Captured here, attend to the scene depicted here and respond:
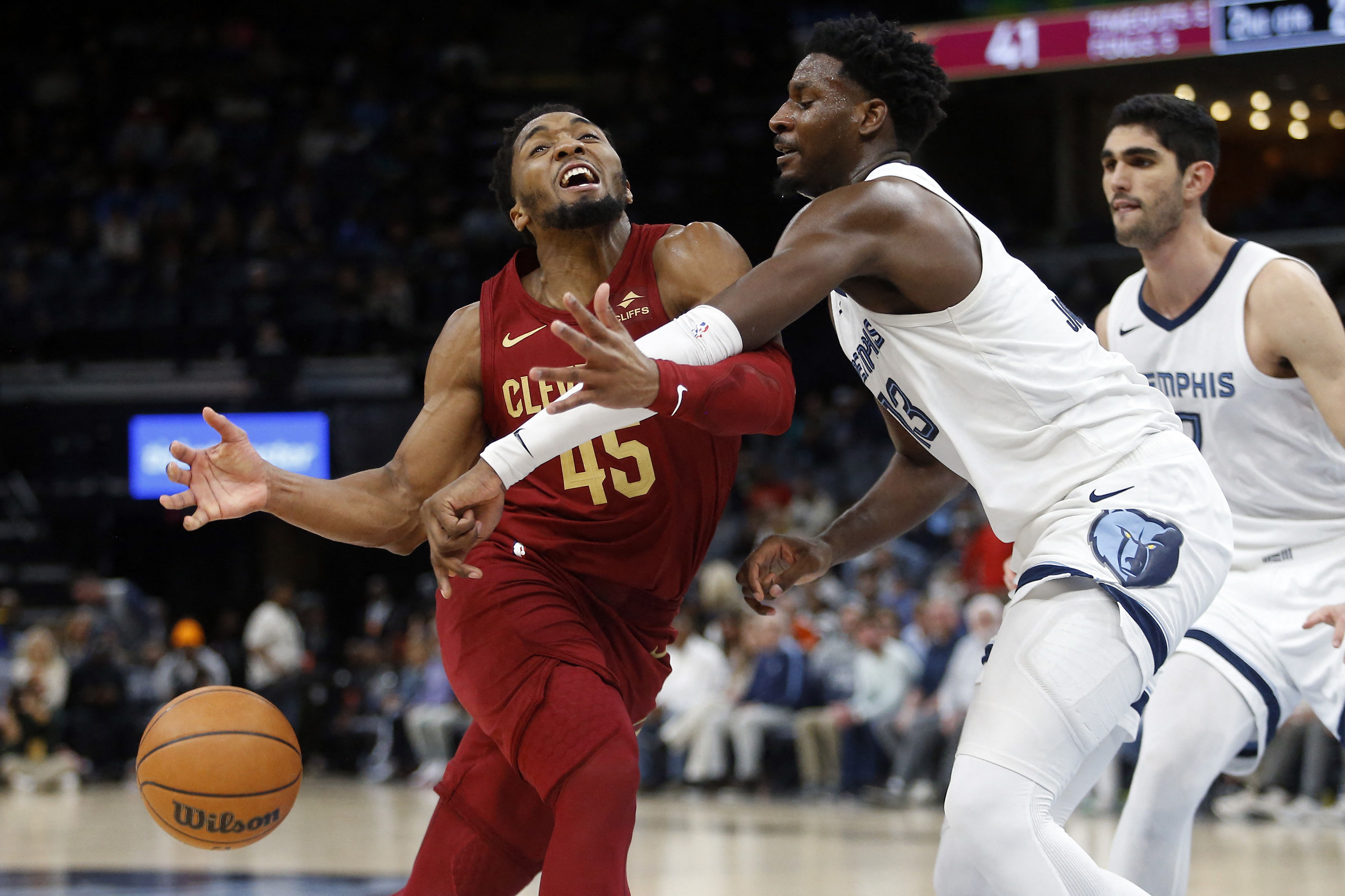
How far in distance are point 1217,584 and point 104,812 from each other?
9603mm

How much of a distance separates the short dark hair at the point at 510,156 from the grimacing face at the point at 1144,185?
1444 millimetres

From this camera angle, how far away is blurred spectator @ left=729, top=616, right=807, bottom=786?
11.3 m

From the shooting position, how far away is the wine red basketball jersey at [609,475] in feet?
11.4

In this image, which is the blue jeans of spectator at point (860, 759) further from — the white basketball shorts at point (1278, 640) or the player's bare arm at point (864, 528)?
the player's bare arm at point (864, 528)

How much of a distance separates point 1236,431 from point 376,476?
2354 mm

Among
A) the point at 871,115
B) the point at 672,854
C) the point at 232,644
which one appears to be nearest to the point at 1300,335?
the point at 871,115

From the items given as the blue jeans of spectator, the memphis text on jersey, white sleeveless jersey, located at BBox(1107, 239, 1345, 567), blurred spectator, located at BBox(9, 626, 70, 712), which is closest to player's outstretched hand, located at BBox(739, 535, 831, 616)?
the memphis text on jersey

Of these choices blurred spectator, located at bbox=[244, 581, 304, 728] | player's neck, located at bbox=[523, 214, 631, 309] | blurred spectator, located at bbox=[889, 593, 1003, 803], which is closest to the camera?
player's neck, located at bbox=[523, 214, 631, 309]

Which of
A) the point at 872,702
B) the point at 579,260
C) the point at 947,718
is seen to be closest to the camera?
the point at 579,260

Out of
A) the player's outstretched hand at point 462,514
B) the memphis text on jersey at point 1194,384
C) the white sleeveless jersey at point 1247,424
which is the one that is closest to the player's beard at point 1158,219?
the white sleeveless jersey at point 1247,424

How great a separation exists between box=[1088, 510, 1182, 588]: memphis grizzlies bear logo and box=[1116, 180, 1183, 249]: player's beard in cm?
122

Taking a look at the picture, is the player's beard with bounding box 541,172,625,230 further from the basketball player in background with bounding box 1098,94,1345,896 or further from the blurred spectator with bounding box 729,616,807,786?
the blurred spectator with bounding box 729,616,807,786

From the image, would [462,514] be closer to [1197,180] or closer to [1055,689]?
[1055,689]

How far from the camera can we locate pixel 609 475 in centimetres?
348
